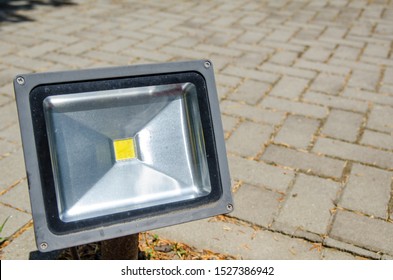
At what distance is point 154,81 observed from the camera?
122 cm

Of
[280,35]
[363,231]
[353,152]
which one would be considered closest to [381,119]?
[353,152]

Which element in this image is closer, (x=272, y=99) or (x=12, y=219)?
(x=12, y=219)

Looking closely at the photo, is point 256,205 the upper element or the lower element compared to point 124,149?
lower

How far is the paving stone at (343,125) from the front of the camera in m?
2.85

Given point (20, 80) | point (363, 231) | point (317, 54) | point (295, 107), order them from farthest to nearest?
point (317, 54) → point (295, 107) → point (363, 231) → point (20, 80)

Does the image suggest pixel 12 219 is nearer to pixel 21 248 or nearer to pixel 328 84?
pixel 21 248

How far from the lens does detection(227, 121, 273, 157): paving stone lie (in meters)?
2.67

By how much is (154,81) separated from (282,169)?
1.47 metres

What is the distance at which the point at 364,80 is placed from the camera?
12.1 ft

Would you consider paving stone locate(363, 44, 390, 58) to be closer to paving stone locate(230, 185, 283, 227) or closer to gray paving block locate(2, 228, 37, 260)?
paving stone locate(230, 185, 283, 227)

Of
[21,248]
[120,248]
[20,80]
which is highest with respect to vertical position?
[20,80]

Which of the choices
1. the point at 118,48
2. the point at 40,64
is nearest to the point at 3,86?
the point at 40,64

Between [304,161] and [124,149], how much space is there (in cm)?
158
